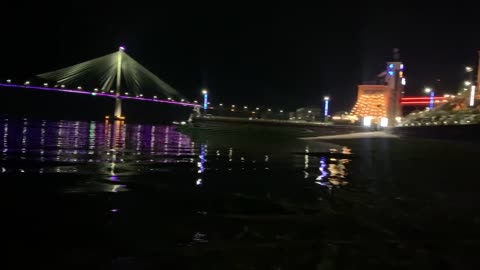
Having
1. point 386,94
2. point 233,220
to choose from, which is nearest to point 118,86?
point 386,94

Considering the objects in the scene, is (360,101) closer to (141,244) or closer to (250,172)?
(250,172)

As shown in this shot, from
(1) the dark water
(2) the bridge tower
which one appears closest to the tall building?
(2) the bridge tower

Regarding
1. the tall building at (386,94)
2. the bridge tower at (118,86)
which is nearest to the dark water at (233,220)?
the bridge tower at (118,86)

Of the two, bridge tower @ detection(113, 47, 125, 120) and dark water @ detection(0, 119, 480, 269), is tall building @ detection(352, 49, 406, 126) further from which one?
dark water @ detection(0, 119, 480, 269)

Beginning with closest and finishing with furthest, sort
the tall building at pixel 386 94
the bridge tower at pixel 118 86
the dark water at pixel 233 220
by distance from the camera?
the dark water at pixel 233 220 → the bridge tower at pixel 118 86 → the tall building at pixel 386 94

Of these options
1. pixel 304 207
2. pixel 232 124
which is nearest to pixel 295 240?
pixel 304 207

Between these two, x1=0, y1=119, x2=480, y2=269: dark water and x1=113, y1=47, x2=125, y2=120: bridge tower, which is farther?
x1=113, y1=47, x2=125, y2=120: bridge tower

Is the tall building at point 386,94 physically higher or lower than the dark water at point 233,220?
higher

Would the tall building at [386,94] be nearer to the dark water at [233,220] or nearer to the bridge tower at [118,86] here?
the bridge tower at [118,86]

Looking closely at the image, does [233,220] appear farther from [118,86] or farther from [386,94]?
[386,94]

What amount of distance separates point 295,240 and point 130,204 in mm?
2824

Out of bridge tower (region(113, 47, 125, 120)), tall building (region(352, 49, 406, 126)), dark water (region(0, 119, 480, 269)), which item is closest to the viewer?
dark water (region(0, 119, 480, 269))

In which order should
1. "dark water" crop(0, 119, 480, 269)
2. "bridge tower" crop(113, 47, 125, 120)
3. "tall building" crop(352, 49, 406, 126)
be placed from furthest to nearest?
1. "tall building" crop(352, 49, 406, 126)
2. "bridge tower" crop(113, 47, 125, 120)
3. "dark water" crop(0, 119, 480, 269)

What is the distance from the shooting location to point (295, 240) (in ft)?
17.1
